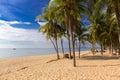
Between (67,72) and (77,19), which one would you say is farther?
(77,19)

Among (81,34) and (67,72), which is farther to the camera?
(81,34)

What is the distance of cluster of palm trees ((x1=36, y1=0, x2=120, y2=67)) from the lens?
54.3 ft

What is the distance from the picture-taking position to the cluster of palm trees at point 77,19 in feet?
54.3

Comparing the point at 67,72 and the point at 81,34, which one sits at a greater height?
the point at 81,34

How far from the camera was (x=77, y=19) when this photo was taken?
80.1 ft

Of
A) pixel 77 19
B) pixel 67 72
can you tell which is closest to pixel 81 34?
pixel 77 19

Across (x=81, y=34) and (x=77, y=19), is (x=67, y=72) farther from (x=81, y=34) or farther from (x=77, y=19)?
(x=81, y=34)

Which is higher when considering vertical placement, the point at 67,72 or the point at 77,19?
the point at 77,19

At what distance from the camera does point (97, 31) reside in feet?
126

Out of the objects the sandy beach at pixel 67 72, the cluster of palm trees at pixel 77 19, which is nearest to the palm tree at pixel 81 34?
the cluster of palm trees at pixel 77 19

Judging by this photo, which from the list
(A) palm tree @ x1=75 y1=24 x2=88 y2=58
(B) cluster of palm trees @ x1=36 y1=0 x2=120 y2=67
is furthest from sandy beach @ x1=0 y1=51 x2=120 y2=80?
(A) palm tree @ x1=75 y1=24 x2=88 y2=58

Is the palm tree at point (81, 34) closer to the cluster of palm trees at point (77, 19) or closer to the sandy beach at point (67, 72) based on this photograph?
the cluster of palm trees at point (77, 19)

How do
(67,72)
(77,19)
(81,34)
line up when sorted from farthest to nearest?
(81,34) → (77,19) → (67,72)

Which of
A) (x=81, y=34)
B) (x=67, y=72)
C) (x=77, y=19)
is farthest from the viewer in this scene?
(x=81, y=34)
